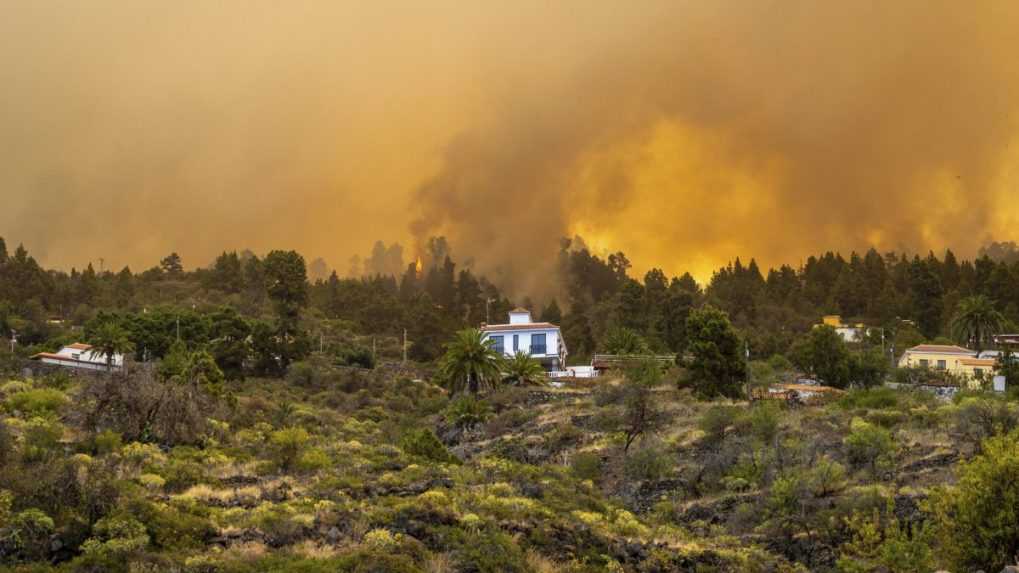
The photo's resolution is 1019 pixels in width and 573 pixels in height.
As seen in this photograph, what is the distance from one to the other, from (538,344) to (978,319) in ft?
145

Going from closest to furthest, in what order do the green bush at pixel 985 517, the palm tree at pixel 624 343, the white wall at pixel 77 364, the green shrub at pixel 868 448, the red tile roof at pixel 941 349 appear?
the green bush at pixel 985 517, the green shrub at pixel 868 448, the white wall at pixel 77 364, the palm tree at pixel 624 343, the red tile roof at pixel 941 349

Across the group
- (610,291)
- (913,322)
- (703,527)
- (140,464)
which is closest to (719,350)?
(703,527)

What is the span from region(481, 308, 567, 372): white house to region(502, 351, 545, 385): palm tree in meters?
11.7

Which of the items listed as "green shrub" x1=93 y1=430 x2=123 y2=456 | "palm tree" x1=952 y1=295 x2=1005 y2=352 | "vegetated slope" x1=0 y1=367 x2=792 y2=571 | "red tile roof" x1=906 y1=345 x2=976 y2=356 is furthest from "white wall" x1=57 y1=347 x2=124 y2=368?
"palm tree" x1=952 y1=295 x2=1005 y2=352

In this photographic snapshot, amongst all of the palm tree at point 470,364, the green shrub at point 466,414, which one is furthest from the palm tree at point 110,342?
the green shrub at point 466,414

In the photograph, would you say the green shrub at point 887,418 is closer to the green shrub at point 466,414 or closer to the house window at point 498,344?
the green shrub at point 466,414

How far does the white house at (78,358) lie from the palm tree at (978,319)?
261 feet

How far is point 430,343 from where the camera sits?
10450 centimetres

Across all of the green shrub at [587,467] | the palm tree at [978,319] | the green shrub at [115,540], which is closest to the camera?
the green shrub at [115,540]

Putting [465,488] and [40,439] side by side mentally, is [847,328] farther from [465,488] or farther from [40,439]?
[40,439]

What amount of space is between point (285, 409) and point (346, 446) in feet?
53.3

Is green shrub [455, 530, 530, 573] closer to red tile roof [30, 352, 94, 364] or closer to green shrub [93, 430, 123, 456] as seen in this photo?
green shrub [93, 430, 123, 456]

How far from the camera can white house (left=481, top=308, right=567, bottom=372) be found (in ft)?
275

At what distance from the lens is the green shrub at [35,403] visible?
131ft
